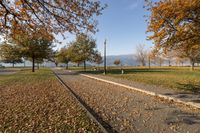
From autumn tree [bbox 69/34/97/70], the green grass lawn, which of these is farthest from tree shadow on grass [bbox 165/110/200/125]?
autumn tree [bbox 69/34/97/70]

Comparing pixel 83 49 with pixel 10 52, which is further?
pixel 83 49

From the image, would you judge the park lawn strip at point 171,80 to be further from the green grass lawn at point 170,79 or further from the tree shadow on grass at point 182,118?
the tree shadow on grass at point 182,118

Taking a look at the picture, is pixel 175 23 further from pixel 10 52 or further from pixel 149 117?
pixel 10 52

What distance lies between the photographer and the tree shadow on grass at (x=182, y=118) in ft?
18.4

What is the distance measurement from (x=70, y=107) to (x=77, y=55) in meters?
32.4

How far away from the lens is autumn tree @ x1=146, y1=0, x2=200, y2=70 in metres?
10.8

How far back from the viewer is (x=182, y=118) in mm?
Result: 6023

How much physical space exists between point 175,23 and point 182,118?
7.88 metres

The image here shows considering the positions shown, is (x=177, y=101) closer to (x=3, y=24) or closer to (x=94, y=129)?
(x=94, y=129)

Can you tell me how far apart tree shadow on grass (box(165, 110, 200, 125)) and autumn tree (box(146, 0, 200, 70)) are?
23.3ft

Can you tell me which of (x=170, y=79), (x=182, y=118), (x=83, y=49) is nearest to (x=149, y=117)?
(x=182, y=118)

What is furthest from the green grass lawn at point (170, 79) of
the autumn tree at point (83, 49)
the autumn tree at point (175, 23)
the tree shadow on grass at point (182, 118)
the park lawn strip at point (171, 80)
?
the autumn tree at point (83, 49)

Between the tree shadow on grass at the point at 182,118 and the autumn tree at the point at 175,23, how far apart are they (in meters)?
7.11

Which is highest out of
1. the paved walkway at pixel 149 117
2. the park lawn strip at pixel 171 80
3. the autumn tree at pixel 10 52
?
the autumn tree at pixel 10 52
